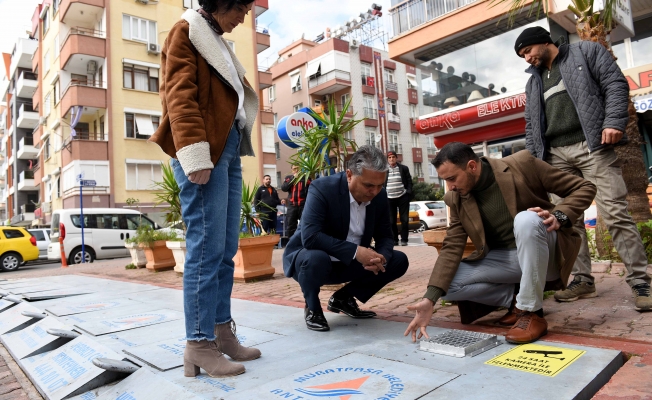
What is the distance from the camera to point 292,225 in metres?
9.69

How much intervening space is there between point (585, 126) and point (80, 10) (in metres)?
28.8

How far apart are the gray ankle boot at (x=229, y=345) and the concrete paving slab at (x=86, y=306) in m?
2.58

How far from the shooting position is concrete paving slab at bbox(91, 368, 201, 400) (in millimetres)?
2068

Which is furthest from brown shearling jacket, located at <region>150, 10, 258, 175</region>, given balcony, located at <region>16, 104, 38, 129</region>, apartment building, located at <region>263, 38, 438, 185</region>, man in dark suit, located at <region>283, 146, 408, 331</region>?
balcony, located at <region>16, 104, 38, 129</region>

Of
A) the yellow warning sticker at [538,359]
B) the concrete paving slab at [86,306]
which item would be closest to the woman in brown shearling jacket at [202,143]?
the yellow warning sticker at [538,359]

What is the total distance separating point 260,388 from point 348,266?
1280 mm

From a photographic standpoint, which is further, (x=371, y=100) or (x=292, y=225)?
(x=371, y=100)

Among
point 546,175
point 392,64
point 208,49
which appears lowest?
point 546,175

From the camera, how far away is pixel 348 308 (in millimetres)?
3553

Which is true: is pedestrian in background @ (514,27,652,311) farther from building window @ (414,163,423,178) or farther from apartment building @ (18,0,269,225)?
building window @ (414,163,423,178)

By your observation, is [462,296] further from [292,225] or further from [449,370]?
[292,225]

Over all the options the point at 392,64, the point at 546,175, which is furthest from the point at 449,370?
the point at 392,64

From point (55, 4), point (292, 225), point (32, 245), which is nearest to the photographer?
point (292, 225)

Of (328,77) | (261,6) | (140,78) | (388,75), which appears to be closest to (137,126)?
(140,78)
